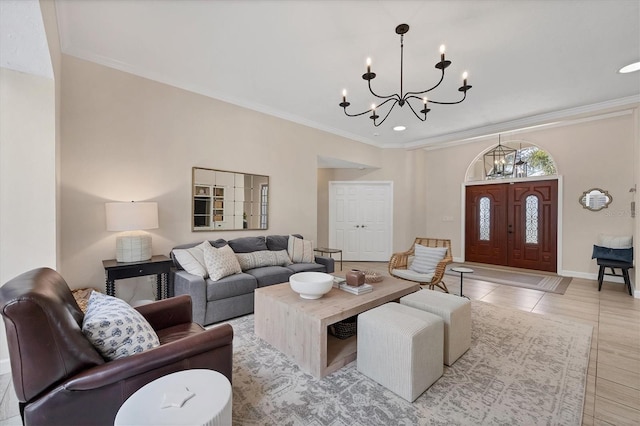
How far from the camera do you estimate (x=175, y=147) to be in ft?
11.4

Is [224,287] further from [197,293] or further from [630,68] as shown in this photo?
[630,68]

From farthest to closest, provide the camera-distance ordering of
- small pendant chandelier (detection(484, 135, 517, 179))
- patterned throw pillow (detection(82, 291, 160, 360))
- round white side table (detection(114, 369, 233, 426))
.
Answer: small pendant chandelier (detection(484, 135, 517, 179)) → patterned throw pillow (detection(82, 291, 160, 360)) → round white side table (detection(114, 369, 233, 426))

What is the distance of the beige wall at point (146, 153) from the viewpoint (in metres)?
2.83

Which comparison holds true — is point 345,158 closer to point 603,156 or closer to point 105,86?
point 105,86

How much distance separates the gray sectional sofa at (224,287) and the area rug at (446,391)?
0.51 meters

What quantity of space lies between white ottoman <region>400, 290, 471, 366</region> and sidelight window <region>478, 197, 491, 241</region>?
15.3ft

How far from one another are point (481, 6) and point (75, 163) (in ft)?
13.3

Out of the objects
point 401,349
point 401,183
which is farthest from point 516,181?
point 401,349

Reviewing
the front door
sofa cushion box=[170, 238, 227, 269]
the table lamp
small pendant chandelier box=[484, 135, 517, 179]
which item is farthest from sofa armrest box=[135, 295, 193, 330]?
small pendant chandelier box=[484, 135, 517, 179]

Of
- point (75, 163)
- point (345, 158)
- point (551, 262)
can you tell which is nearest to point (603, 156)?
point (551, 262)

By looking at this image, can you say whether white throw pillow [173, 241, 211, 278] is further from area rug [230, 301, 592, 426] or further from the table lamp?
area rug [230, 301, 592, 426]

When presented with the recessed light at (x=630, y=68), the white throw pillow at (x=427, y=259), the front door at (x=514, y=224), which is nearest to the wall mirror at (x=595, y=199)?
the front door at (x=514, y=224)

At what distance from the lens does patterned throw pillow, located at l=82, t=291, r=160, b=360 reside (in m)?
1.30

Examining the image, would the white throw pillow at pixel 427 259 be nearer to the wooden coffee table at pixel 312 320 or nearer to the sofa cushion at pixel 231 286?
the wooden coffee table at pixel 312 320
